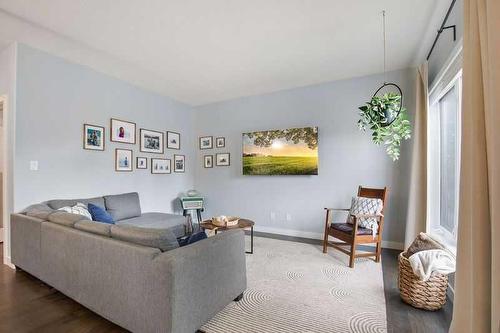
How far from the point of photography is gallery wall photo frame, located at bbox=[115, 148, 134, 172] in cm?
392

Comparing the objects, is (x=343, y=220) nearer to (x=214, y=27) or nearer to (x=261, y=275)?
(x=261, y=275)

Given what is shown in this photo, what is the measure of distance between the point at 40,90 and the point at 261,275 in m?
3.62

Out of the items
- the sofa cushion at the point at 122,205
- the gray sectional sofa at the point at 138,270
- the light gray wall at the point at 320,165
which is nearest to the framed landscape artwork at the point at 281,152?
the light gray wall at the point at 320,165

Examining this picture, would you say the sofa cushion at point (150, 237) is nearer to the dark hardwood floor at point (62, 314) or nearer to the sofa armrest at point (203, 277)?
the sofa armrest at point (203, 277)

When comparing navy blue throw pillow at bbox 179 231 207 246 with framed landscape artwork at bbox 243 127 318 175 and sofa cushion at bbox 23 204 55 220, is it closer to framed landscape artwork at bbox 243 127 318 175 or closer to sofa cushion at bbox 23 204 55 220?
sofa cushion at bbox 23 204 55 220

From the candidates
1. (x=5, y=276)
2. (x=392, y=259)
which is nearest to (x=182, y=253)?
(x=5, y=276)

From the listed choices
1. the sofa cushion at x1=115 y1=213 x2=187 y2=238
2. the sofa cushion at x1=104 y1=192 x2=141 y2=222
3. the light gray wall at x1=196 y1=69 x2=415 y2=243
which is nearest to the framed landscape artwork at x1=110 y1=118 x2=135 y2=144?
the sofa cushion at x1=104 y1=192 x2=141 y2=222

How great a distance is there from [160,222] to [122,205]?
0.76 meters

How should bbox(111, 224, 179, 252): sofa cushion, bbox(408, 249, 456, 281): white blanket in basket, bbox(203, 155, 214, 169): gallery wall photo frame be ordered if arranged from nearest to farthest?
1. bbox(111, 224, 179, 252): sofa cushion
2. bbox(408, 249, 456, 281): white blanket in basket
3. bbox(203, 155, 214, 169): gallery wall photo frame

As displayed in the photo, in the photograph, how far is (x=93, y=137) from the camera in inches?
141

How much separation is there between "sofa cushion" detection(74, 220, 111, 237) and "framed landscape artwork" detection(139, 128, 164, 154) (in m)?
2.51

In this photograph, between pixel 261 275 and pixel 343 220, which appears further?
pixel 343 220

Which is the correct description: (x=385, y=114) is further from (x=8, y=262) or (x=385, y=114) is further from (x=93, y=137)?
A: (x=8, y=262)

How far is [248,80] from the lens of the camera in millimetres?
4035
